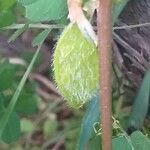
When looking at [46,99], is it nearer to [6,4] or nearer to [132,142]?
[6,4]

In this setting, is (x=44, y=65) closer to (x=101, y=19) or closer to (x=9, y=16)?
(x=9, y=16)

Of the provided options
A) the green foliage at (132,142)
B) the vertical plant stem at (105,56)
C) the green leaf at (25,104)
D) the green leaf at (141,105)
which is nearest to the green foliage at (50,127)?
the green leaf at (25,104)

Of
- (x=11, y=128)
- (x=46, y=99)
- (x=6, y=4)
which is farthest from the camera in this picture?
(x=46, y=99)

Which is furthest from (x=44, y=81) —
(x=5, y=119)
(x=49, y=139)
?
(x=5, y=119)

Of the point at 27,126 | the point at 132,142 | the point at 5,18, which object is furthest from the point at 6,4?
the point at 27,126

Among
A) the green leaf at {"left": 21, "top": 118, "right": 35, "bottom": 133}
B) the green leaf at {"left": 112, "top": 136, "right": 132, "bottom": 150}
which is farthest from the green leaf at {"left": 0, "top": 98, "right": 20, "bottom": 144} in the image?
the green leaf at {"left": 21, "top": 118, "right": 35, "bottom": 133}
